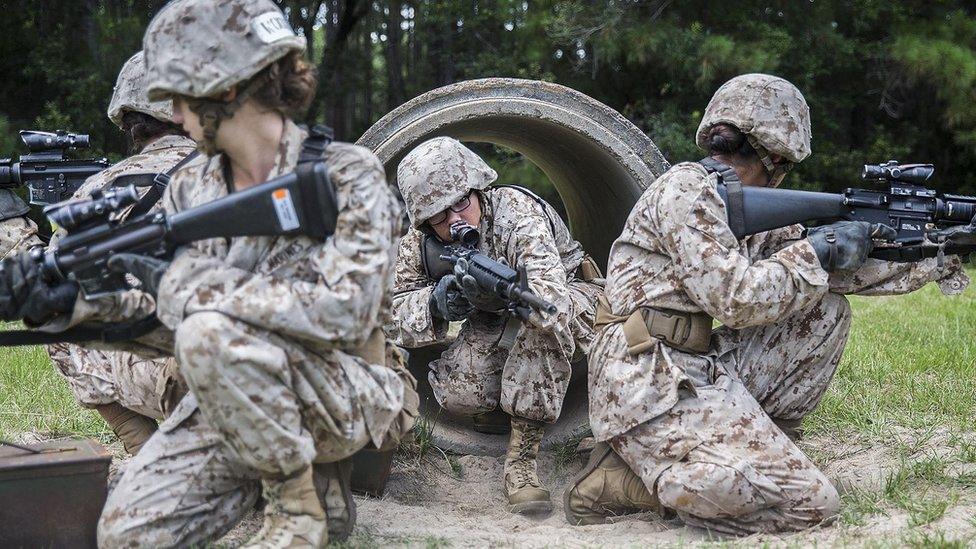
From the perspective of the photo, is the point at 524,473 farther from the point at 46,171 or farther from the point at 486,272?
the point at 46,171

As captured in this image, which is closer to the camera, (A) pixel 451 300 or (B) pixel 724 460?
(B) pixel 724 460

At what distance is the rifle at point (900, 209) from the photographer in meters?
4.00

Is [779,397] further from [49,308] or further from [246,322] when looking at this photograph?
[49,308]

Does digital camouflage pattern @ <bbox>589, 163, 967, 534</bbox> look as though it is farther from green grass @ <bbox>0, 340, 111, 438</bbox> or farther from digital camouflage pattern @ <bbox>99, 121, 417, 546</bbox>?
green grass @ <bbox>0, 340, 111, 438</bbox>

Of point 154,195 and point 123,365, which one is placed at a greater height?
point 154,195

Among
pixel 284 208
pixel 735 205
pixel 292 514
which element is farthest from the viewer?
pixel 735 205

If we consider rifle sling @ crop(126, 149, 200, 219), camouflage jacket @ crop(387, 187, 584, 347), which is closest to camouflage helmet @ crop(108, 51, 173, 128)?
rifle sling @ crop(126, 149, 200, 219)

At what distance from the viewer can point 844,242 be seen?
3.94m

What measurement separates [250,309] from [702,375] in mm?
1801

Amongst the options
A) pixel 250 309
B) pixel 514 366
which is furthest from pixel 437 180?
pixel 250 309

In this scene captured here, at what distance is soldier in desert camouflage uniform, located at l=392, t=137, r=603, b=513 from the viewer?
4500 mm

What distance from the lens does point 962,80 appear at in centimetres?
1139

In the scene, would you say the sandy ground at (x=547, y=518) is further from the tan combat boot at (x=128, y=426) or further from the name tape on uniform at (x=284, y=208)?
the name tape on uniform at (x=284, y=208)

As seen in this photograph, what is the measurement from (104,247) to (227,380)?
0.52 m
